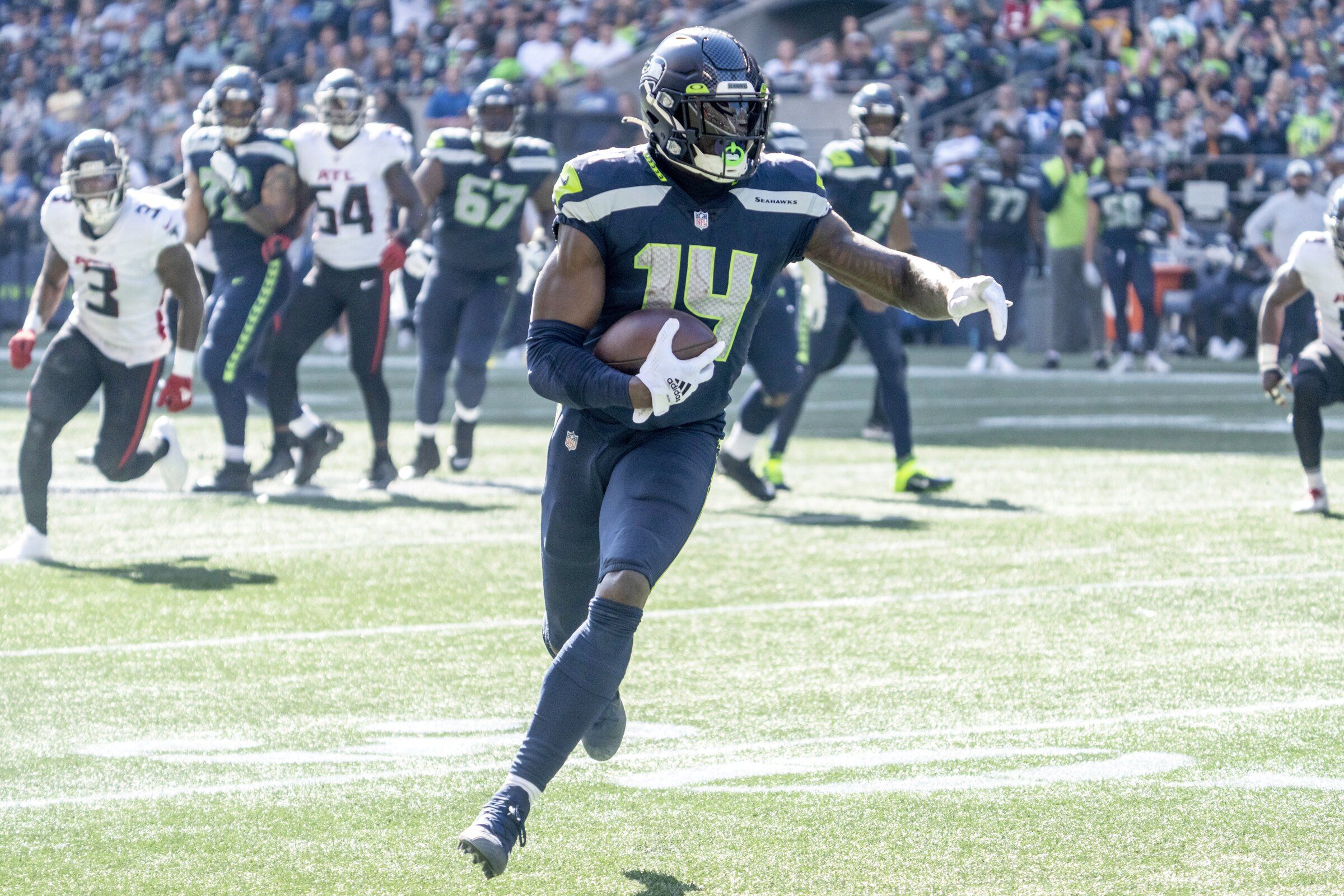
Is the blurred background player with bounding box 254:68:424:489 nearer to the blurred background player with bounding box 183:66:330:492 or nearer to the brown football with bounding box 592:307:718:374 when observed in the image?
the blurred background player with bounding box 183:66:330:492

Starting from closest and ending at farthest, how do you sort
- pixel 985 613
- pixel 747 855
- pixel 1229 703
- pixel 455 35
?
1. pixel 747 855
2. pixel 1229 703
3. pixel 985 613
4. pixel 455 35

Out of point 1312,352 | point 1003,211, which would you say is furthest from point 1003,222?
point 1312,352

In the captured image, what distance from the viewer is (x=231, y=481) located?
10.0 metres

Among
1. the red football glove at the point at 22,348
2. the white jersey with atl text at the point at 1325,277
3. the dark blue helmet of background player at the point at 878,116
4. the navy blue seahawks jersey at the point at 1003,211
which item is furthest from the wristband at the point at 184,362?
the navy blue seahawks jersey at the point at 1003,211

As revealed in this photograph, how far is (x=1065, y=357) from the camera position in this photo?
62.9 feet

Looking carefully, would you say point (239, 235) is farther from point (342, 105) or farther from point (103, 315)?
point (103, 315)

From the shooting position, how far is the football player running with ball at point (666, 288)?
419cm

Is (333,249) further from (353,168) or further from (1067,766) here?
(1067,766)

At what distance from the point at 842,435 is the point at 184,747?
8073 mm

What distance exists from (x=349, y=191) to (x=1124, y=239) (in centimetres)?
913

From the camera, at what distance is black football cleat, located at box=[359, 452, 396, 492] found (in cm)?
1006

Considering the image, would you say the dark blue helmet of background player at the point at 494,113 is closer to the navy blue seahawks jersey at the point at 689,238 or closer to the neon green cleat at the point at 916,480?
the neon green cleat at the point at 916,480

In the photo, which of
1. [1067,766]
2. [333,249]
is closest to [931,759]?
[1067,766]

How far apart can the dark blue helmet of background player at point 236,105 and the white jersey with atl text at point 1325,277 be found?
4.83 m
